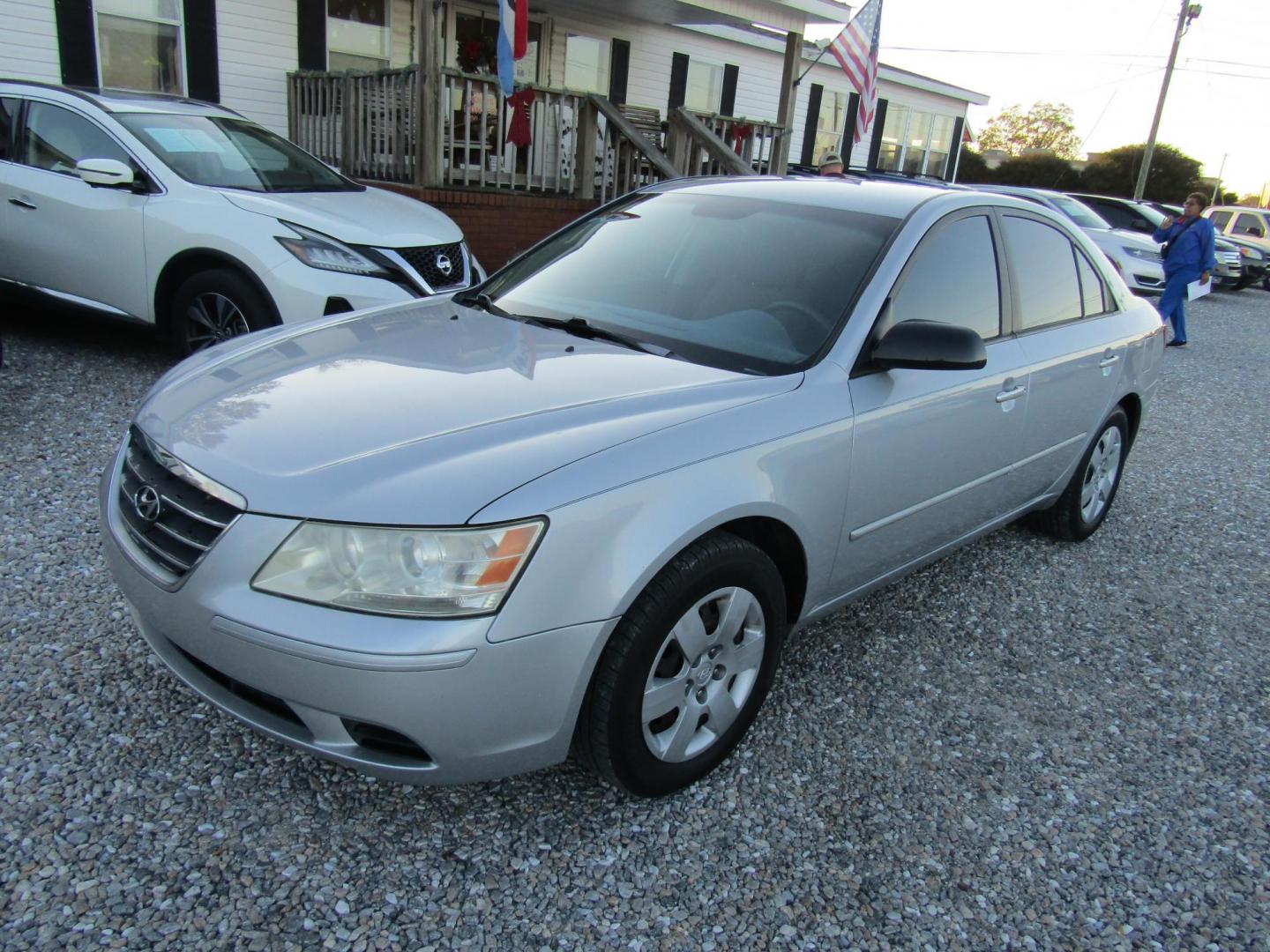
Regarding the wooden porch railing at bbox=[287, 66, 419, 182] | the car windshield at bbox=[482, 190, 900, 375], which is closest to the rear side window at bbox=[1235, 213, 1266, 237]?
the wooden porch railing at bbox=[287, 66, 419, 182]

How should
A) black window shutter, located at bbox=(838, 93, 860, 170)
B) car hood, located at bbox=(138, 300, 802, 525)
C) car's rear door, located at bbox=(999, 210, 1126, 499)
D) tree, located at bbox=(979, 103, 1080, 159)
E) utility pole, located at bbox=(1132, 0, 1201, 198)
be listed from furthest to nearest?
tree, located at bbox=(979, 103, 1080, 159) → utility pole, located at bbox=(1132, 0, 1201, 198) → black window shutter, located at bbox=(838, 93, 860, 170) → car's rear door, located at bbox=(999, 210, 1126, 499) → car hood, located at bbox=(138, 300, 802, 525)

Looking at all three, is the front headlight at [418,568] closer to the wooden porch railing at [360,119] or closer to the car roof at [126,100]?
the car roof at [126,100]

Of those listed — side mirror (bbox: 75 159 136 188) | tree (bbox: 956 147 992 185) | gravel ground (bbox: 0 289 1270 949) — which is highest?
tree (bbox: 956 147 992 185)

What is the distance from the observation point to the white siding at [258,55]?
32.2 ft

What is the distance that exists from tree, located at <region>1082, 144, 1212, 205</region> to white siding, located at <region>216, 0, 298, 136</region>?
34.8m

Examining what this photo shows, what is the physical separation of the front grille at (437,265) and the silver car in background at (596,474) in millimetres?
2321

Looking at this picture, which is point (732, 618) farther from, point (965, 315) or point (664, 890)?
point (965, 315)

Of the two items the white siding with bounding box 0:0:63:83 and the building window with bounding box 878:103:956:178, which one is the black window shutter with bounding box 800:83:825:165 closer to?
the building window with bounding box 878:103:956:178

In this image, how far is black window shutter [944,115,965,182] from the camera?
2495 centimetres

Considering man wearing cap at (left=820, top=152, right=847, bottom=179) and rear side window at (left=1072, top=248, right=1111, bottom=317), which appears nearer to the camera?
rear side window at (left=1072, top=248, right=1111, bottom=317)

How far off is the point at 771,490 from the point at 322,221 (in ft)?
13.4

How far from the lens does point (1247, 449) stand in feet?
23.2

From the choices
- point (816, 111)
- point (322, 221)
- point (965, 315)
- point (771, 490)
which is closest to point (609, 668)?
point (771, 490)

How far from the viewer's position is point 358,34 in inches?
431
